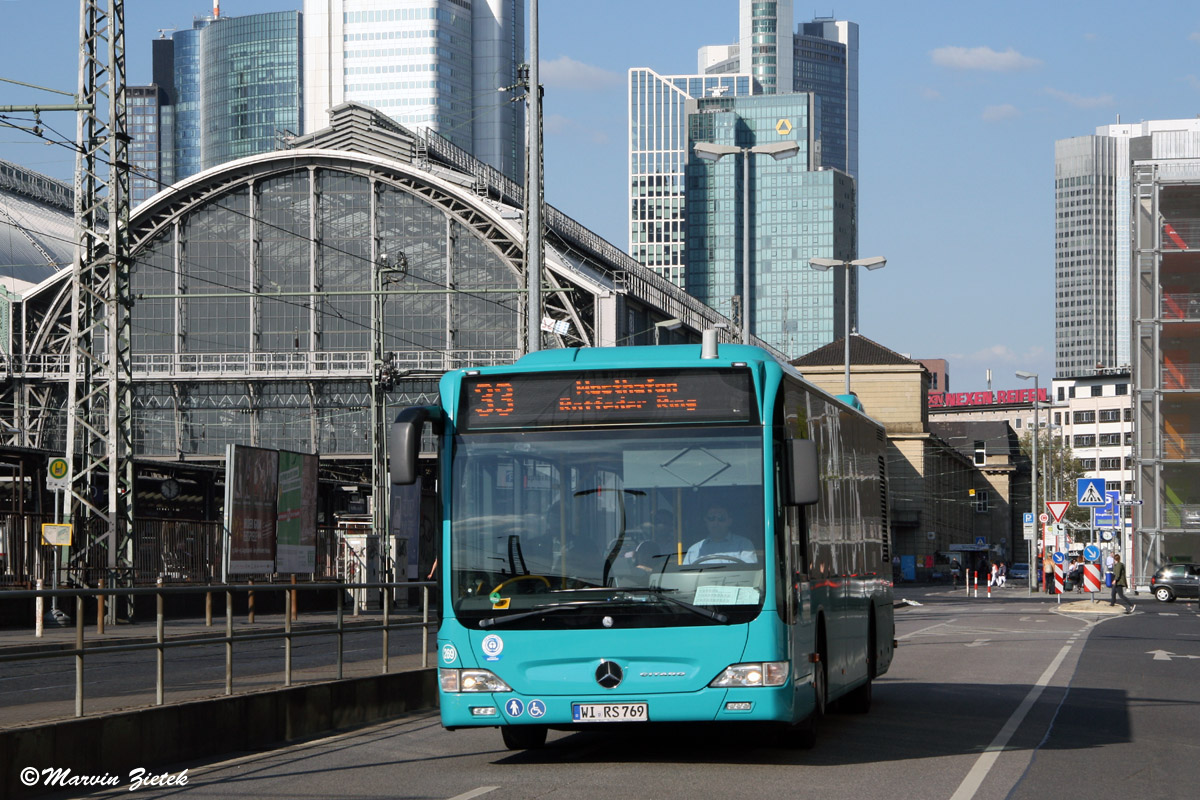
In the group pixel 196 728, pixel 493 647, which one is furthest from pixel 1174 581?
pixel 493 647

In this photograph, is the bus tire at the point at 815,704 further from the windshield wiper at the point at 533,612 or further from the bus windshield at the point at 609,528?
the windshield wiper at the point at 533,612

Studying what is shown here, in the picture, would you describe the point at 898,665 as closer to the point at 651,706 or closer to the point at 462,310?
the point at 651,706

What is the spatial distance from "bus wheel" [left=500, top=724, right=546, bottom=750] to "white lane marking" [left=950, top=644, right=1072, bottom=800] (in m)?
3.10

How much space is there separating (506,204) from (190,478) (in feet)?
89.1

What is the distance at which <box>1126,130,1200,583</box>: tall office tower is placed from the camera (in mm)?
67312

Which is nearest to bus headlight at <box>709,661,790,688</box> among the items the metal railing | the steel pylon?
the metal railing

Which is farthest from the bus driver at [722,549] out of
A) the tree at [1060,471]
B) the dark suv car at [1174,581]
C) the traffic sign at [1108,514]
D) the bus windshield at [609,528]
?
the tree at [1060,471]

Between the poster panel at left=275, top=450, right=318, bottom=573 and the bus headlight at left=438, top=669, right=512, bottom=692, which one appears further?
the poster panel at left=275, top=450, right=318, bottom=573

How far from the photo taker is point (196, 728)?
12.1 metres

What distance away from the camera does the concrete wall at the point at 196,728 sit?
32.9 feet

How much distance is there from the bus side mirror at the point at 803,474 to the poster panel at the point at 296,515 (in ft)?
75.8

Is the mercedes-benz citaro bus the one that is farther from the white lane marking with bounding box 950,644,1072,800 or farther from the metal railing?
the metal railing

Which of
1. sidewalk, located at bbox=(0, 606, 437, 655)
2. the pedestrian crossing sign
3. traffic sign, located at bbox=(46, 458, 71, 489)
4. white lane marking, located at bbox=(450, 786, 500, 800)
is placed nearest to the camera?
white lane marking, located at bbox=(450, 786, 500, 800)

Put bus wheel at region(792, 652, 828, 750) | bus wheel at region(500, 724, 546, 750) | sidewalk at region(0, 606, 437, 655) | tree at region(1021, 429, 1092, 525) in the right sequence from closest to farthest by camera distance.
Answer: sidewalk at region(0, 606, 437, 655)
bus wheel at region(792, 652, 828, 750)
bus wheel at region(500, 724, 546, 750)
tree at region(1021, 429, 1092, 525)
